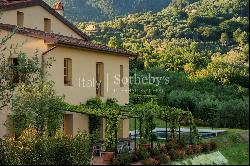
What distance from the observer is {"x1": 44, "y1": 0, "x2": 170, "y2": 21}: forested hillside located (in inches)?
3618

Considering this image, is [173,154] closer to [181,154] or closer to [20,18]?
[181,154]

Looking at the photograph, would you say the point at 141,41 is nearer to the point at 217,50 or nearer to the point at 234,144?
the point at 217,50

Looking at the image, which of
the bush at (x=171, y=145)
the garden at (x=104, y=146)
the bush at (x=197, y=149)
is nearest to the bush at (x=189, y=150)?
the garden at (x=104, y=146)

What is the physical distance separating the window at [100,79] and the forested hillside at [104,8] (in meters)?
62.3

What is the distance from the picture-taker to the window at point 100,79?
88.3ft

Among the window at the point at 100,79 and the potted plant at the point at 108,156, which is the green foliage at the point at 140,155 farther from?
the window at the point at 100,79

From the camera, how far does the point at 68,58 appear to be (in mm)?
24453

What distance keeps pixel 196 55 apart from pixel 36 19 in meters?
37.7

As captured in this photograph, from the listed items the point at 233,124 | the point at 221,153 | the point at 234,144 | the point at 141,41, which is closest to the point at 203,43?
the point at 141,41

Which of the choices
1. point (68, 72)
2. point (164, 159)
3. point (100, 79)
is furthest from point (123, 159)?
point (100, 79)

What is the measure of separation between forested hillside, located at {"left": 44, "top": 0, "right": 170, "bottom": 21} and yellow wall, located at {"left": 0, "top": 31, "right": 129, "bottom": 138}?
61.5 m

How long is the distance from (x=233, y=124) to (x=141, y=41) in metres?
35.6

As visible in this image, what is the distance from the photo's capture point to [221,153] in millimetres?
23750

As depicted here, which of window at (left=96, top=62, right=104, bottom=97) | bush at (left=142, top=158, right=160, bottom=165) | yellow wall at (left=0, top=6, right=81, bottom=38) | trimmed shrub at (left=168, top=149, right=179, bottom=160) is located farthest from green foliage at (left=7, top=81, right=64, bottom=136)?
yellow wall at (left=0, top=6, right=81, bottom=38)
